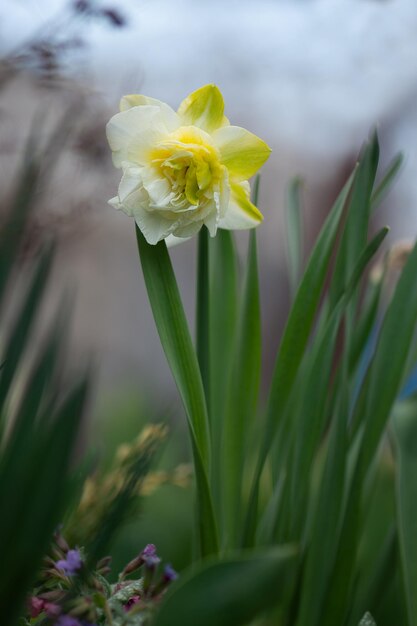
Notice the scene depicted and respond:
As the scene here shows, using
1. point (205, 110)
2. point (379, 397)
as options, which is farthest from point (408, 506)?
point (205, 110)

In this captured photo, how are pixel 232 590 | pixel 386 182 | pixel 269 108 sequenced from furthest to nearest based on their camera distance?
pixel 269 108 → pixel 386 182 → pixel 232 590

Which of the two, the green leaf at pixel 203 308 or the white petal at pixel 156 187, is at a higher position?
the white petal at pixel 156 187

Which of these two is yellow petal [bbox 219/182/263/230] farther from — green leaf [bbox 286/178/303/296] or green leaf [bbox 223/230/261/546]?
green leaf [bbox 286/178/303/296]

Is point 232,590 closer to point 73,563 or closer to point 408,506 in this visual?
point 73,563

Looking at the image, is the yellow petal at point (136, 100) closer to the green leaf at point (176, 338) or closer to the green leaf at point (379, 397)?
the green leaf at point (176, 338)

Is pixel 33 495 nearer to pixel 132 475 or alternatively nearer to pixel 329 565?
pixel 132 475

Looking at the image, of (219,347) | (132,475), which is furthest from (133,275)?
(132,475)

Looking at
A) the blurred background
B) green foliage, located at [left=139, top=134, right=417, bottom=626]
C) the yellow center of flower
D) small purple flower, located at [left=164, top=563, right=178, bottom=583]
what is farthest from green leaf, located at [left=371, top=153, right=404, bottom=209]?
the blurred background

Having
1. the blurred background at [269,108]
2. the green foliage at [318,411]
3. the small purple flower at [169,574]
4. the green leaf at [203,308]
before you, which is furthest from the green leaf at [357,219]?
the blurred background at [269,108]
